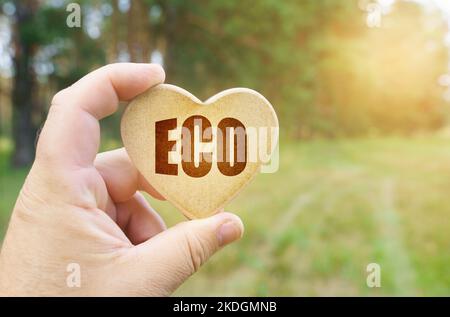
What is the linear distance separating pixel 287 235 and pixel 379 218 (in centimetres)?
116

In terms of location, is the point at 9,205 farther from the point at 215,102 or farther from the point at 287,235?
the point at 215,102

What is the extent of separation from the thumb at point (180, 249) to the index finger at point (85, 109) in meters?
0.34

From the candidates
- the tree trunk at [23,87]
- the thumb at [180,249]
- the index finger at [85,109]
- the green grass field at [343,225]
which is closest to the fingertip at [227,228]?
the thumb at [180,249]

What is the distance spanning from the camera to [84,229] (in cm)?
147

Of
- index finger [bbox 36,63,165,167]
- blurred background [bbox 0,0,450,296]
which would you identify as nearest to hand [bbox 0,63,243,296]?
index finger [bbox 36,63,165,167]

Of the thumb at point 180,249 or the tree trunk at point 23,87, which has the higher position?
the tree trunk at point 23,87

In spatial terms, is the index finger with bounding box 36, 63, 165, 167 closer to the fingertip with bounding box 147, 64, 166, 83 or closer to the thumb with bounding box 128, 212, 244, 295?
the fingertip with bounding box 147, 64, 166, 83

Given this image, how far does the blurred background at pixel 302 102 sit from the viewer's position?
4.49 meters

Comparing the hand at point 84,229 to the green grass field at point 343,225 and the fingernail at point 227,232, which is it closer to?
the fingernail at point 227,232

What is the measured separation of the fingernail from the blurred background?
1.51 m

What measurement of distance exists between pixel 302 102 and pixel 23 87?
621 centimetres

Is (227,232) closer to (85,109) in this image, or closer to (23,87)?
(85,109)

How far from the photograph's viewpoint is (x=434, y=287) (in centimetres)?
386
